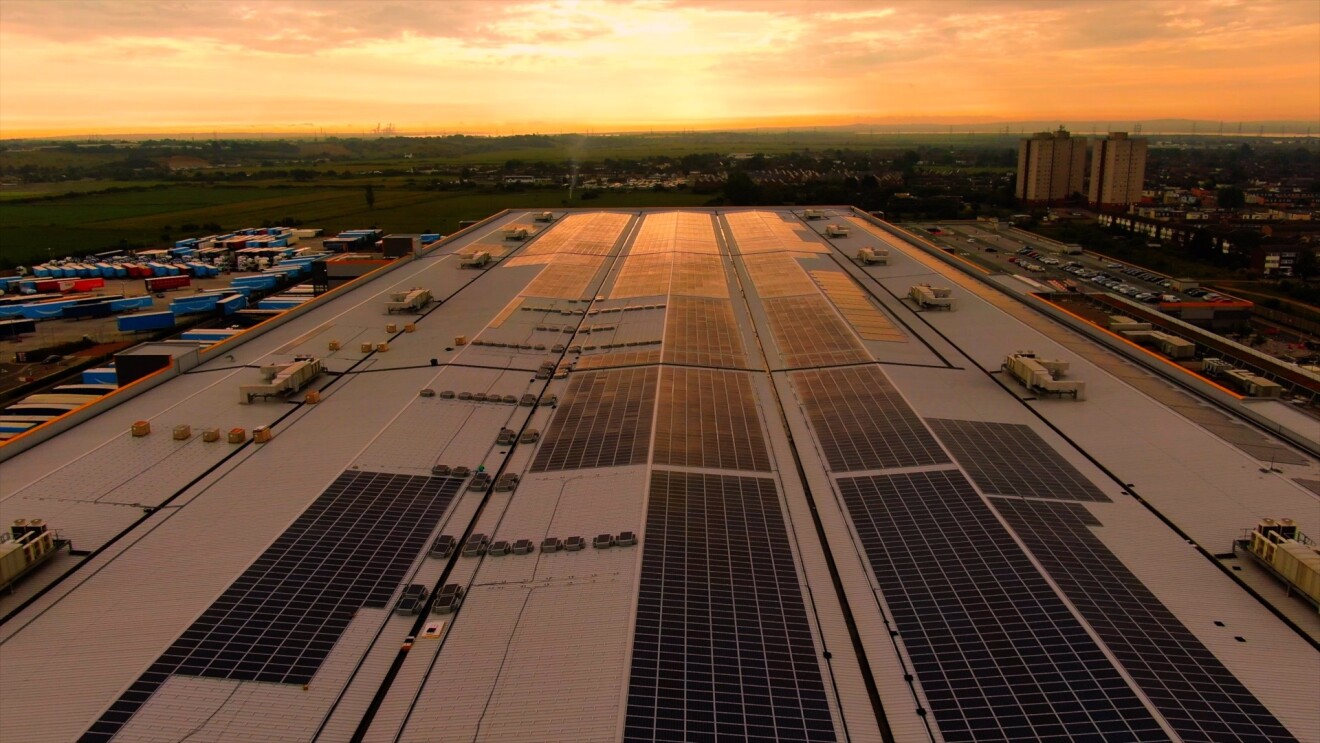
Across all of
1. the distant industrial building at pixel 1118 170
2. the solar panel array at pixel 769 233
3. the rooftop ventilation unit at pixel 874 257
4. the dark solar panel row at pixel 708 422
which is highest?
the distant industrial building at pixel 1118 170

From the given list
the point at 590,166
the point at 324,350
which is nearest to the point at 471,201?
the point at 590,166

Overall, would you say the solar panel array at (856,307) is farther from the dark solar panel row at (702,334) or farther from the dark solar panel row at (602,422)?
the dark solar panel row at (602,422)

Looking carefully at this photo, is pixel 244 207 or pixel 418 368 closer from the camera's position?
pixel 418 368

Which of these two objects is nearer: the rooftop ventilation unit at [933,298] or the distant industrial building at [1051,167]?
the rooftop ventilation unit at [933,298]

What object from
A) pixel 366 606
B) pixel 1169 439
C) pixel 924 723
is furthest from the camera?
pixel 1169 439

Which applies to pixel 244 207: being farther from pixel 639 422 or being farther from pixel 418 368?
pixel 639 422

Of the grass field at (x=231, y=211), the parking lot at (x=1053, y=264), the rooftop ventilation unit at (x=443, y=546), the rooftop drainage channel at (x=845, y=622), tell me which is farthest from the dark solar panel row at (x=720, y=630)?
the grass field at (x=231, y=211)
